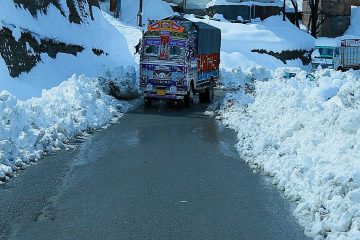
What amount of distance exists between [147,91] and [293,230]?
15.6 meters

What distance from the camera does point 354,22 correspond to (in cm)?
6838

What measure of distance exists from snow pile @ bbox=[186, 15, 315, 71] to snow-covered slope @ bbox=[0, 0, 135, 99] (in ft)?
39.5

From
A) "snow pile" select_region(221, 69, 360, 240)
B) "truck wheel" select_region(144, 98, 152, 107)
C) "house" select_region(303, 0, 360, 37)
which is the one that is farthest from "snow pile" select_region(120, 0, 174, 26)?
"snow pile" select_region(221, 69, 360, 240)

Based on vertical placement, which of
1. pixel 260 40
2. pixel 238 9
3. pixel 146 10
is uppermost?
pixel 238 9

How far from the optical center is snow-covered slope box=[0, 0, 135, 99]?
20.7m

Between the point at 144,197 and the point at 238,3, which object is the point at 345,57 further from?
the point at 144,197

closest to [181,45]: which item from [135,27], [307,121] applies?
[307,121]

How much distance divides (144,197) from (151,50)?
14073mm

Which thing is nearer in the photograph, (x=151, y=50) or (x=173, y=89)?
(x=173, y=89)

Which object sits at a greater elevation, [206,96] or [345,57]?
[345,57]

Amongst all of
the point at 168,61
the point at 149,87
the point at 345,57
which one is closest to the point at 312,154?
the point at 168,61

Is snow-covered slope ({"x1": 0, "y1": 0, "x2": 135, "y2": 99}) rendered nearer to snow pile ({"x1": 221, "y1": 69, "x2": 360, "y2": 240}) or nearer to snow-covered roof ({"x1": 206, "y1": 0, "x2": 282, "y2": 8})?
snow pile ({"x1": 221, "y1": 69, "x2": 360, "y2": 240})

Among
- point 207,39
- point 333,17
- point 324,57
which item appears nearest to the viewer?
point 207,39

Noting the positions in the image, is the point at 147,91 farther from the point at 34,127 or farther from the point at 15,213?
the point at 15,213
